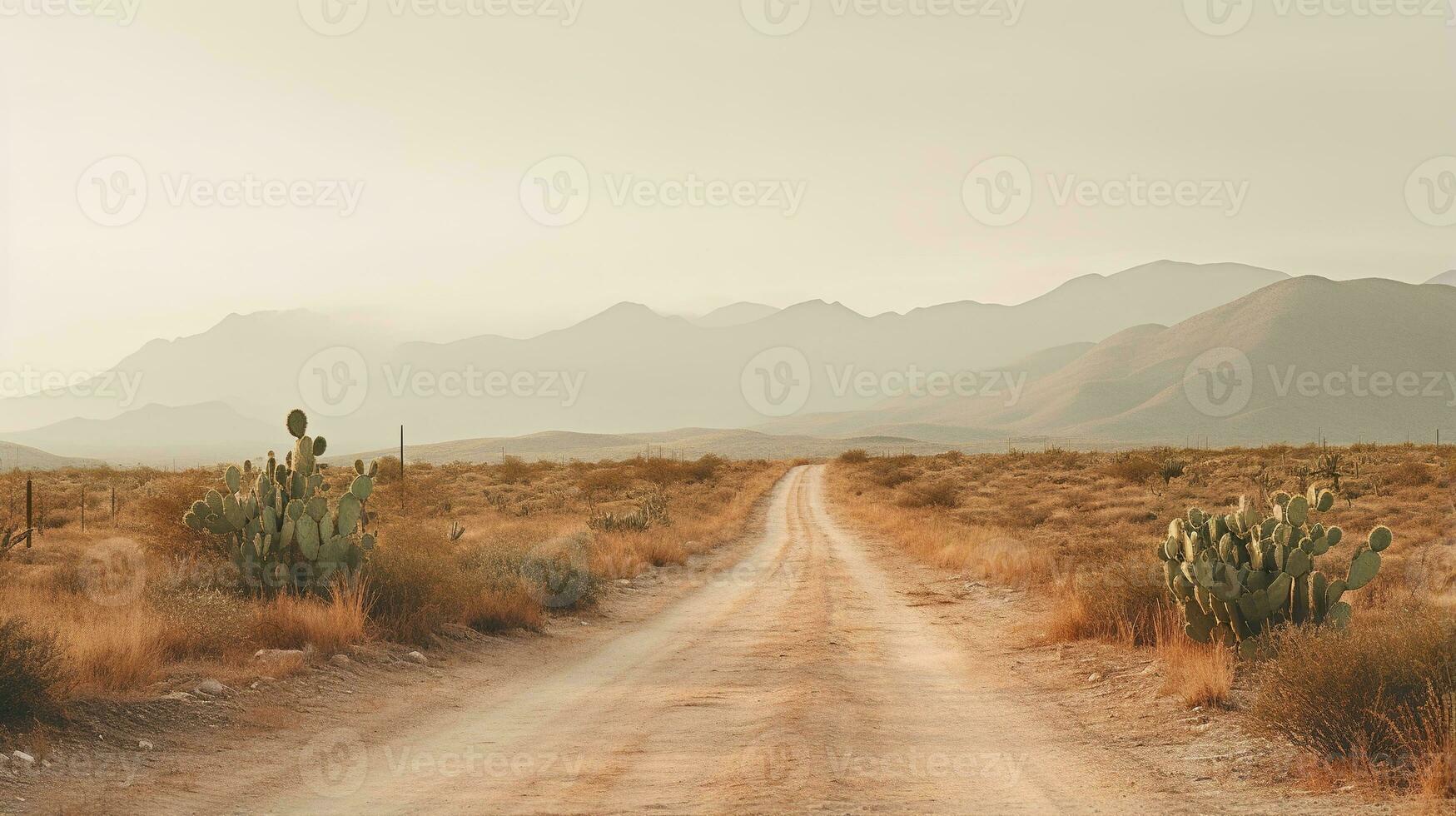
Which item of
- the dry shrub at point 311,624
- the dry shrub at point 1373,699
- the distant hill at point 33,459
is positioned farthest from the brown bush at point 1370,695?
the distant hill at point 33,459

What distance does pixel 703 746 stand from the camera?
311 inches

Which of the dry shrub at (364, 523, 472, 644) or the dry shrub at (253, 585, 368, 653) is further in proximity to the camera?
the dry shrub at (364, 523, 472, 644)

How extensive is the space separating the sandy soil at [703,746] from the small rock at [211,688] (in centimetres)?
92

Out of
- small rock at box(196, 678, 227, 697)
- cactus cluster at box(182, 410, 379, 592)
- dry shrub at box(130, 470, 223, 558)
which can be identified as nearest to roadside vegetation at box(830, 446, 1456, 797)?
small rock at box(196, 678, 227, 697)

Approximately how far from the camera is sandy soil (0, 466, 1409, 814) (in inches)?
257

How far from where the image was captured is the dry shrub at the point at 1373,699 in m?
6.66

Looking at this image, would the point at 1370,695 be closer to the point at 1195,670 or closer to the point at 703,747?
the point at 1195,670

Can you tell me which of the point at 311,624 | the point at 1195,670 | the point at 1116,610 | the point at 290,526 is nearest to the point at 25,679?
the point at 311,624

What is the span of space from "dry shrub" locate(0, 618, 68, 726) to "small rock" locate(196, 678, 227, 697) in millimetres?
1329

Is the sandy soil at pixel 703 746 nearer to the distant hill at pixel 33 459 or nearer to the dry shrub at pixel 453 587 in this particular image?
the dry shrub at pixel 453 587

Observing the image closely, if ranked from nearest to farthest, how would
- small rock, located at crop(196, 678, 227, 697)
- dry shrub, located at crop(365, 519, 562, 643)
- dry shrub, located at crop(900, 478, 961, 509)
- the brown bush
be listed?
the brown bush → small rock, located at crop(196, 678, 227, 697) → dry shrub, located at crop(365, 519, 562, 643) → dry shrub, located at crop(900, 478, 961, 509)

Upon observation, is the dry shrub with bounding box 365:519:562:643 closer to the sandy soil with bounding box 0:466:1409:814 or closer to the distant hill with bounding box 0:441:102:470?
the sandy soil with bounding box 0:466:1409:814

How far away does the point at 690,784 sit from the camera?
6805 millimetres

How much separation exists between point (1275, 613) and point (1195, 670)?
1778 mm
